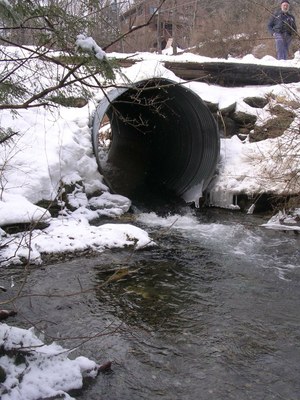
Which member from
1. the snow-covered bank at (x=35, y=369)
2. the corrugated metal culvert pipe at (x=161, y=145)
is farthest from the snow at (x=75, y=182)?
the corrugated metal culvert pipe at (x=161, y=145)

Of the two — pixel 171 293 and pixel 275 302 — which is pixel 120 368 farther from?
pixel 275 302

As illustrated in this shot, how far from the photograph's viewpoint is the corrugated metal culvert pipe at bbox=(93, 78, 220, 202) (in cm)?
997

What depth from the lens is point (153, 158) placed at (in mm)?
12672

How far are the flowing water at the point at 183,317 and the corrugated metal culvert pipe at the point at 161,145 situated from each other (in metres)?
3.21

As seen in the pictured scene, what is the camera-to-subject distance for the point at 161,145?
12.3m

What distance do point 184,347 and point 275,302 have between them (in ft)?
4.67

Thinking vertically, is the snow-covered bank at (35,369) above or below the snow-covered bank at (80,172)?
below

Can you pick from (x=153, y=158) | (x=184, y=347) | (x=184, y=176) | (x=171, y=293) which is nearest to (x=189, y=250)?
(x=171, y=293)

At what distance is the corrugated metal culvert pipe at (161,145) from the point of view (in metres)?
9.97

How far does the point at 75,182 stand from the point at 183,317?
477 centimetres

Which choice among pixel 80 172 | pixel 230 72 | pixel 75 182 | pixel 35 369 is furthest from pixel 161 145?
pixel 35 369

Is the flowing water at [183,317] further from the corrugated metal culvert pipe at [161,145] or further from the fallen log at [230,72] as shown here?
the fallen log at [230,72]

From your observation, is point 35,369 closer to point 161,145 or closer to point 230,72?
point 161,145

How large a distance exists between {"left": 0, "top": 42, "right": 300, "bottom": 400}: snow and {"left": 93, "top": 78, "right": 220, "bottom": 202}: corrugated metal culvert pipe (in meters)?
0.44
